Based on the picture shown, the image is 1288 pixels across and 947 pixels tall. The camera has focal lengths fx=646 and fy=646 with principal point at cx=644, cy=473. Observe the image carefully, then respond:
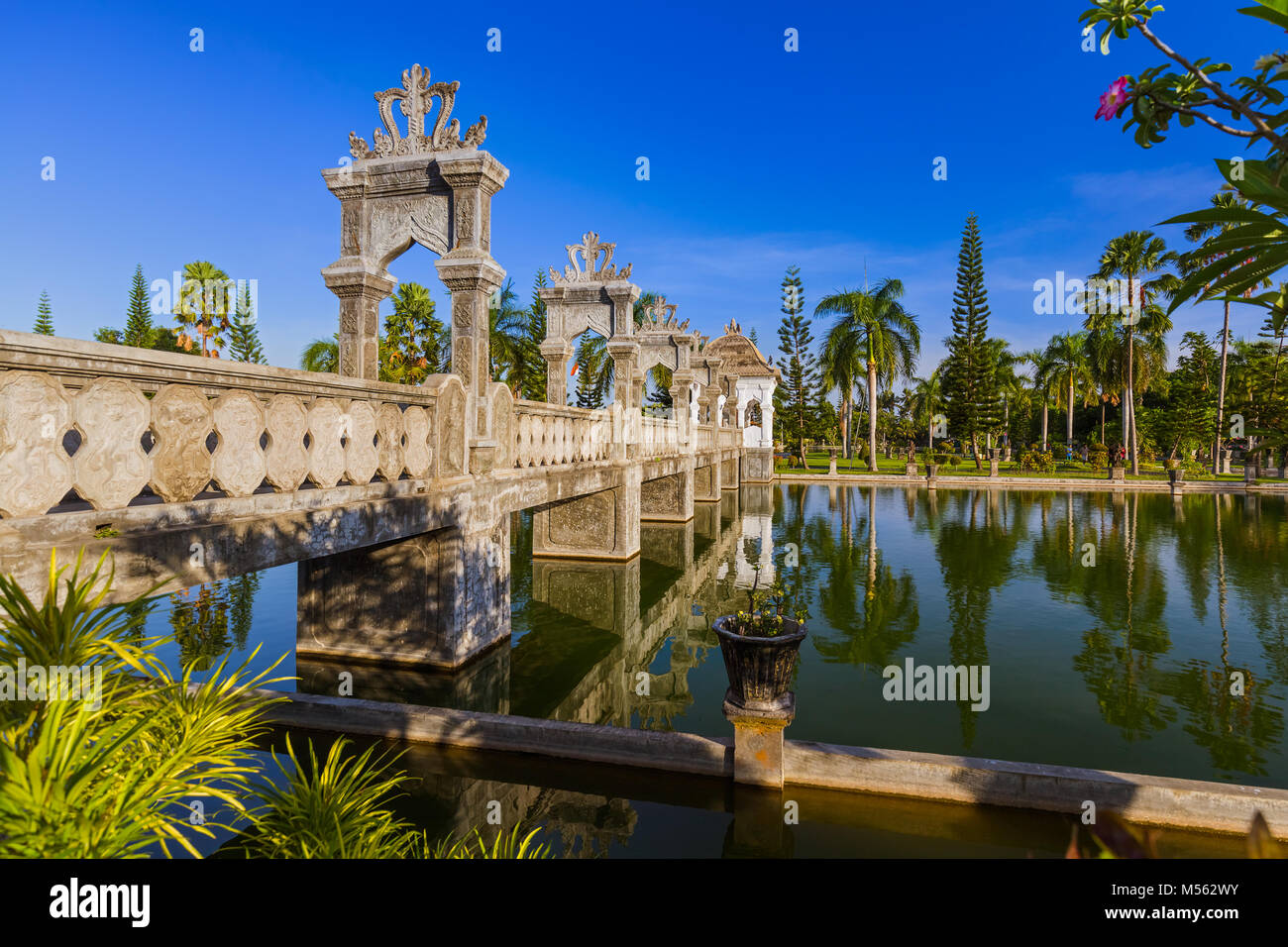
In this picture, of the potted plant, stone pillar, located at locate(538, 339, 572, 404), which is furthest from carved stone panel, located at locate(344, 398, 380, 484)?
stone pillar, located at locate(538, 339, 572, 404)

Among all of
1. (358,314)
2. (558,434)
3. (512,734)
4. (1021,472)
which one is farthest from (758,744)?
(1021,472)

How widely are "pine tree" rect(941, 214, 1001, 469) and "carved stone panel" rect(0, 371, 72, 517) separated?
51.1 metres

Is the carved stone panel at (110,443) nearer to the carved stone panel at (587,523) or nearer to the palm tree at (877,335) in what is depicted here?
the carved stone panel at (587,523)

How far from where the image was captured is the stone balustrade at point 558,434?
10.3 m

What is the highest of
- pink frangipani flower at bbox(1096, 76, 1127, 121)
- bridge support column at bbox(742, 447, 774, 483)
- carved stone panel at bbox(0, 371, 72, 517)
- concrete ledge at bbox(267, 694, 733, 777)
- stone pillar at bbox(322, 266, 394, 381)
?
stone pillar at bbox(322, 266, 394, 381)

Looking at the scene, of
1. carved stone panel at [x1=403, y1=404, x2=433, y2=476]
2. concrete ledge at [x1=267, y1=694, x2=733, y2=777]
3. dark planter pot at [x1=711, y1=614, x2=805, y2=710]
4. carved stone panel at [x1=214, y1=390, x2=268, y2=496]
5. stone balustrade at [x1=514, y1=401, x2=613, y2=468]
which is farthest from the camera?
stone balustrade at [x1=514, y1=401, x2=613, y2=468]

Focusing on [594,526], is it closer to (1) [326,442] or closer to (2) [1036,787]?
(1) [326,442]

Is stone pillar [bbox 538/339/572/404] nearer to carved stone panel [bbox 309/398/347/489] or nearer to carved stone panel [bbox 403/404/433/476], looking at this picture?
carved stone panel [bbox 403/404/433/476]

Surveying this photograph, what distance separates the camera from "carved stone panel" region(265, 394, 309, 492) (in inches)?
213

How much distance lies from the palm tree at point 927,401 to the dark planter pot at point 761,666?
193 feet

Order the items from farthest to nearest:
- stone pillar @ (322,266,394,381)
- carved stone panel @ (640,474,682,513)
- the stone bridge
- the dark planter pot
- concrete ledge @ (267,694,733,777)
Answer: carved stone panel @ (640,474,682,513), stone pillar @ (322,266,394,381), concrete ledge @ (267,694,733,777), the dark planter pot, the stone bridge

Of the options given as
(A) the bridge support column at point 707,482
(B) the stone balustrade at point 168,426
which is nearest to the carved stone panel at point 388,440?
(B) the stone balustrade at point 168,426

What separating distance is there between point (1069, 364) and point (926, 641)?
5394 centimetres

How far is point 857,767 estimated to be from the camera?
17.9 feet
